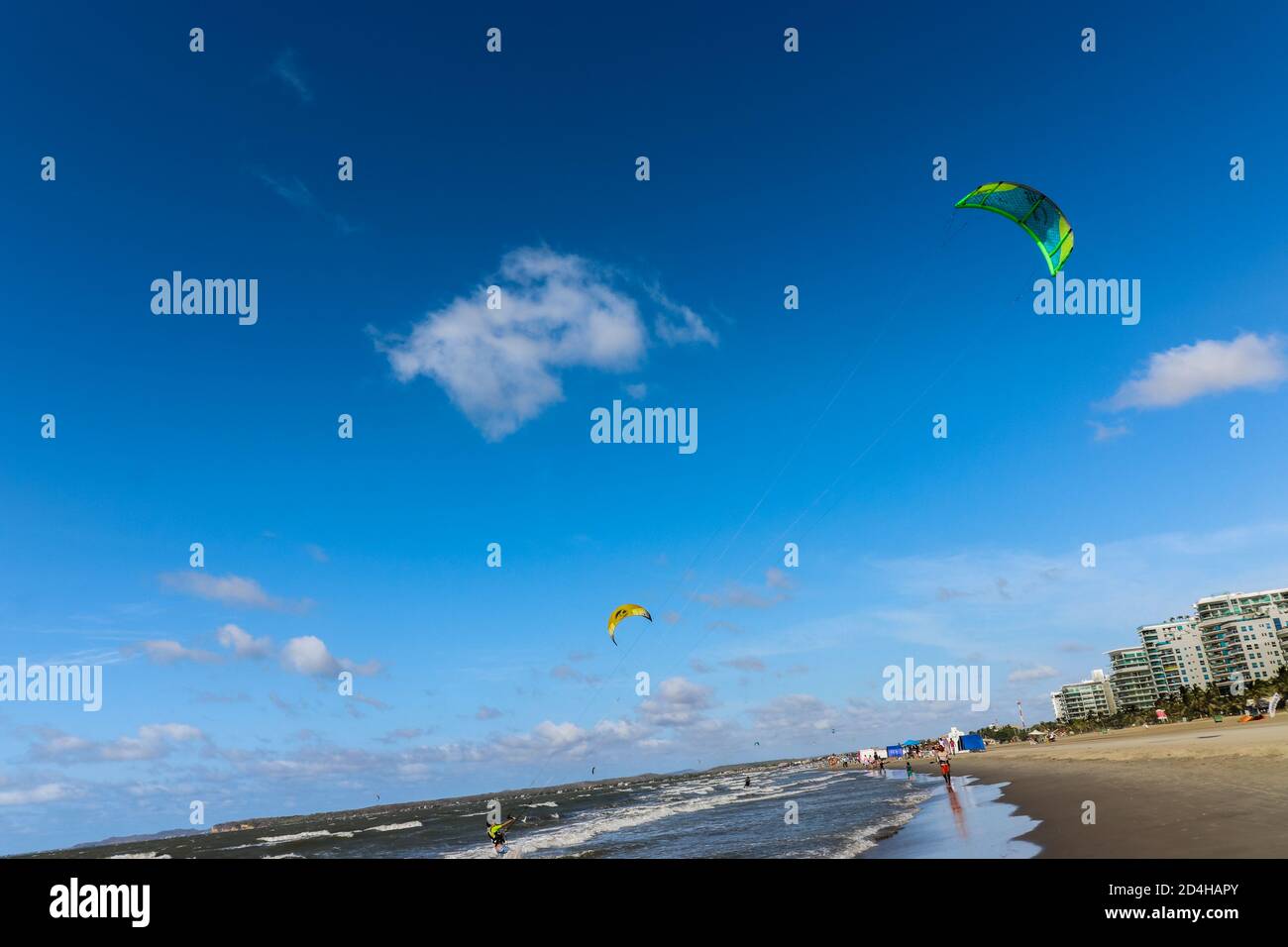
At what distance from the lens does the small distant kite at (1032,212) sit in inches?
813

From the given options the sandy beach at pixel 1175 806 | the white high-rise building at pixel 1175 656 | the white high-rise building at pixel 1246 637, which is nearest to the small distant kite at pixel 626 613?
the sandy beach at pixel 1175 806

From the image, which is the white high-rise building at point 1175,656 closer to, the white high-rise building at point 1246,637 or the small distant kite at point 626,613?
the white high-rise building at point 1246,637

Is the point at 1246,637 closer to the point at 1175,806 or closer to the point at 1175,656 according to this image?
the point at 1175,656

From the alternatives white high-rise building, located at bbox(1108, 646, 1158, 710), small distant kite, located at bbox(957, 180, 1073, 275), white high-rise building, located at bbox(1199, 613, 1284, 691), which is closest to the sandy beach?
small distant kite, located at bbox(957, 180, 1073, 275)

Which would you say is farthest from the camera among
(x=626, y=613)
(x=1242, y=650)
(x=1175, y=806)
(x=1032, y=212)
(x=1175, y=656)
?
(x=1175, y=656)

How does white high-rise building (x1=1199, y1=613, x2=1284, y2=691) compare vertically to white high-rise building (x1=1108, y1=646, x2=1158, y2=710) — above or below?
above

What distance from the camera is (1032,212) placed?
21266 mm

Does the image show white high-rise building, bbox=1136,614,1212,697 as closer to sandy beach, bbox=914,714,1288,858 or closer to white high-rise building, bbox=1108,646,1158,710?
white high-rise building, bbox=1108,646,1158,710

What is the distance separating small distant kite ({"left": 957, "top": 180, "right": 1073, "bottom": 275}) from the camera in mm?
20656

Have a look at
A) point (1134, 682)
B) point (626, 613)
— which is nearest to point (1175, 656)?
point (1134, 682)
